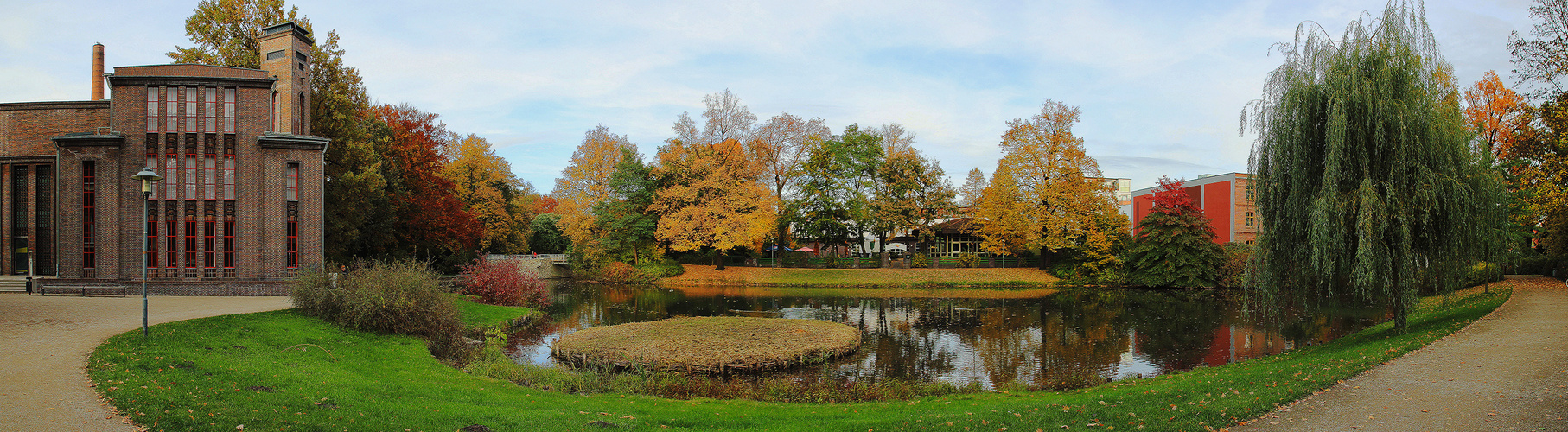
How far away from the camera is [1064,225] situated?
3925cm

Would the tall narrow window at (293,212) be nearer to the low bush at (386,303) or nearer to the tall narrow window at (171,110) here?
the tall narrow window at (171,110)

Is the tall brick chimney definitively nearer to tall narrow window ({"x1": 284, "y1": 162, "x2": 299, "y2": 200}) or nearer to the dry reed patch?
tall narrow window ({"x1": 284, "y1": 162, "x2": 299, "y2": 200})

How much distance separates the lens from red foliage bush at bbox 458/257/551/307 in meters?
27.5

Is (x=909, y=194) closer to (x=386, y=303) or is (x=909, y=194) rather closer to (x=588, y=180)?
(x=588, y=180)

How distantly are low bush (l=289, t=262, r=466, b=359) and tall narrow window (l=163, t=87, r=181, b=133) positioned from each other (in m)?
10.3

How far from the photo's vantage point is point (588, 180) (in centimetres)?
Answer: 4666

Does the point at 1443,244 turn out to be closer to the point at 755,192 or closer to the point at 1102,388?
the point at 1102,388

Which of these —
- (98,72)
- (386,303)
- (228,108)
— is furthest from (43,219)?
(386,303)

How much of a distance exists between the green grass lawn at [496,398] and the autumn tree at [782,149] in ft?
103

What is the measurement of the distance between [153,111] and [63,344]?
49.4 ft

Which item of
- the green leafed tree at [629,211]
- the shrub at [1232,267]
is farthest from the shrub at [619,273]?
the shrub at [1232,267]

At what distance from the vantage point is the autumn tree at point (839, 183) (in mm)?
43844

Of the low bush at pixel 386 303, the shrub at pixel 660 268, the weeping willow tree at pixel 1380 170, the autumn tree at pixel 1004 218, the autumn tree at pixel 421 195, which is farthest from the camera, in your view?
the shrub at pixel 660 268

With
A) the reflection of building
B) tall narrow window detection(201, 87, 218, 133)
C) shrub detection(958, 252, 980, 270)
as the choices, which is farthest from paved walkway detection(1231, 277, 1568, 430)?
the reflection of building
